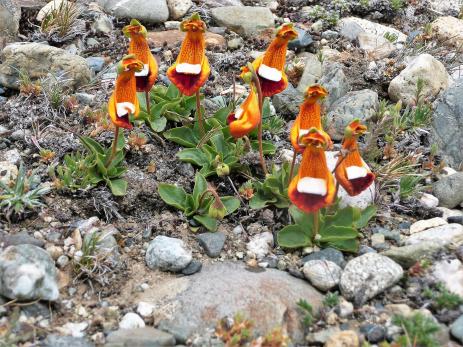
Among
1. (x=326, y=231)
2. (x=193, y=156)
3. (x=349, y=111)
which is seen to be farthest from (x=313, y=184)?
(x=349, y=111)

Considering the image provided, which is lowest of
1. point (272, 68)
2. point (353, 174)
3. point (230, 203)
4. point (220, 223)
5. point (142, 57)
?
point (220, 223)

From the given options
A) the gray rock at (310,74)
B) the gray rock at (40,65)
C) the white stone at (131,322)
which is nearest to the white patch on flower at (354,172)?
the white stone at (131,322)

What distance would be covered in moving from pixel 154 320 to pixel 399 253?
4.74 ft

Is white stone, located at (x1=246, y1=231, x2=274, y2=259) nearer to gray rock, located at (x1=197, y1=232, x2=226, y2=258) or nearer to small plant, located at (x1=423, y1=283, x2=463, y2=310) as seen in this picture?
gray rock, located at (x1=197, y1=232, x2=226, y2=258)

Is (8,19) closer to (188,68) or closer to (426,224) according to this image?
(188,68)

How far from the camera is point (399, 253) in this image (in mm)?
3572

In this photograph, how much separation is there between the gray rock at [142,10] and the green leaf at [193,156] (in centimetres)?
255

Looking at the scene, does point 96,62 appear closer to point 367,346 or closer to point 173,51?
point 173,51

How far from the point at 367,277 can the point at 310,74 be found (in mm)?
2502

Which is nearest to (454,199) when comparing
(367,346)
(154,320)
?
(367,346)

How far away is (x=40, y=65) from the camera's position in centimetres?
512

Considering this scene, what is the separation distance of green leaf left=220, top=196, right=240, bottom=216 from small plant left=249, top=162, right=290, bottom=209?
0.31 ft

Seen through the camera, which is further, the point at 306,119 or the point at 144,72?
the point at 144,72

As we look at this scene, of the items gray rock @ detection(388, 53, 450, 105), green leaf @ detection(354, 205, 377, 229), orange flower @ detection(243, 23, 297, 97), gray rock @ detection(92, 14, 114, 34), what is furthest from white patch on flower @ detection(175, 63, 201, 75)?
gray rock @ detection(92, 14, 114, 34)
